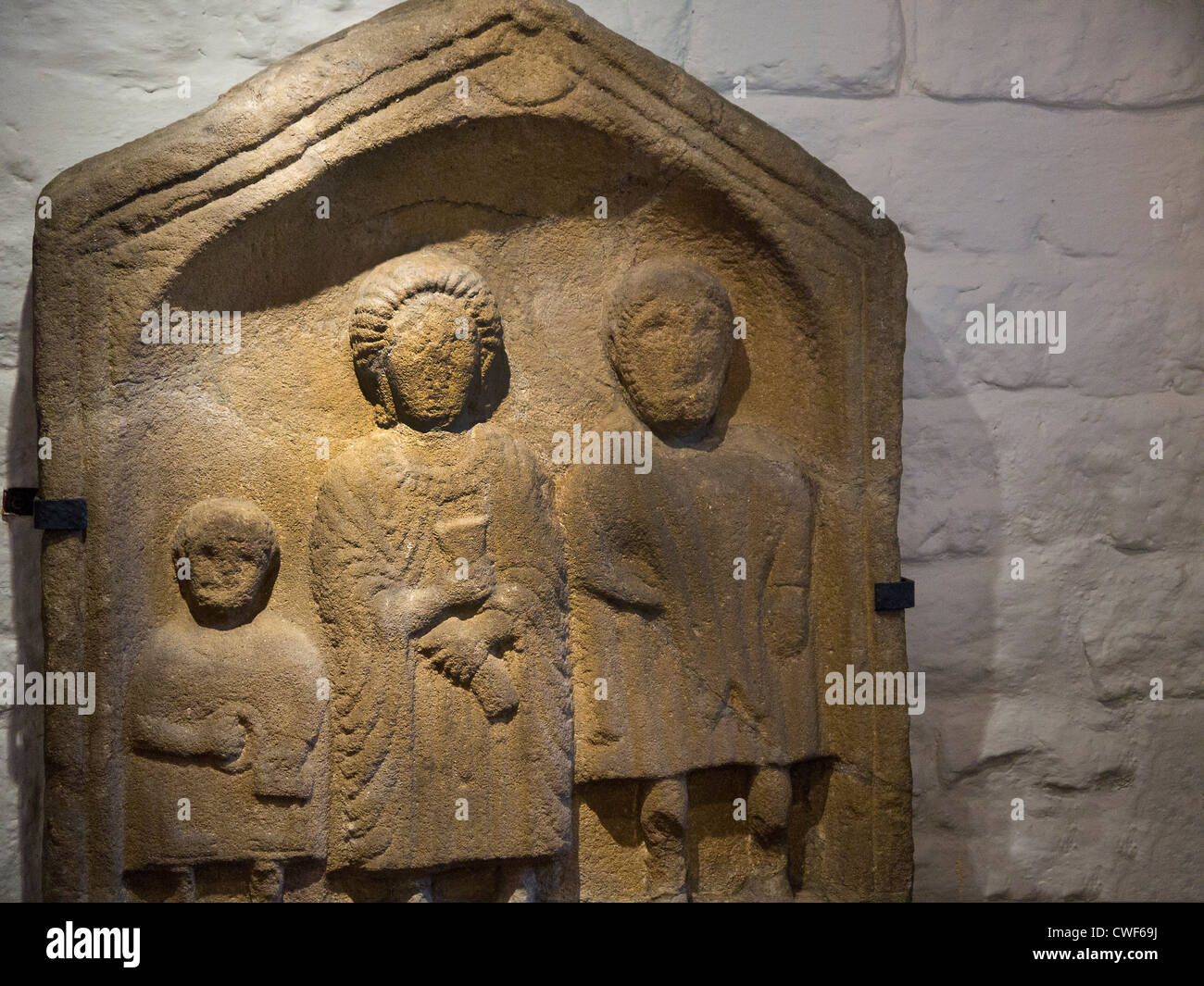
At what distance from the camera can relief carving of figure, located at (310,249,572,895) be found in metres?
1.91

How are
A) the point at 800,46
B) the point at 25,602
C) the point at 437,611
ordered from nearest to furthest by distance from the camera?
the point at 437,611 → the point at 25,602 → the point at 800,46

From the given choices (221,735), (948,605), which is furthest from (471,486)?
(948,605)

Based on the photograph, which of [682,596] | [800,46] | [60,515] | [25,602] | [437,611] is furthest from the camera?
[800,46]

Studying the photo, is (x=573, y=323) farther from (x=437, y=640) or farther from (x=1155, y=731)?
(x=1155, y=731)

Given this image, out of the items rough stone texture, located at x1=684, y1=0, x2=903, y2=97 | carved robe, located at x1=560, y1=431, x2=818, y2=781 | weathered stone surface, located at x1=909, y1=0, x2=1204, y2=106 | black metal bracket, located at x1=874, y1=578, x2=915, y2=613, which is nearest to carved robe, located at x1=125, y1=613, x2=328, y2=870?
carved robe, located at x1=560, y1=431, x2=818, y2=781

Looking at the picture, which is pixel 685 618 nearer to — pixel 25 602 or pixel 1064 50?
pixel 25 602

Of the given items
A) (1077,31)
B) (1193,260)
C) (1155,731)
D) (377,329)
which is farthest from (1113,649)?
(377,329)

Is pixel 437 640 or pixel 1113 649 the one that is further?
pixel 1113 649

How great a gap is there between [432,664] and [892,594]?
0.81 metres

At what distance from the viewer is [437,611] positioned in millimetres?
1937

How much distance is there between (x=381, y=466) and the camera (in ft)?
6.42

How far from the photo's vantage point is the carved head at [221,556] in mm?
1892

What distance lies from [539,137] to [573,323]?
1.08ft

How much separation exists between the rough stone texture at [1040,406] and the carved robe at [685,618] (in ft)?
1.81
